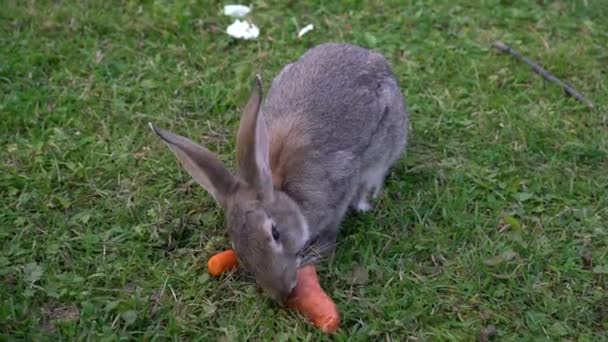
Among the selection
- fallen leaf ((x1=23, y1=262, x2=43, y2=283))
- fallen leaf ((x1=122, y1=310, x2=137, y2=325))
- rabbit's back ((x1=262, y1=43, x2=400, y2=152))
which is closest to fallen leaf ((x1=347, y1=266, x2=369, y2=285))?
rabbit's back ((x1=262, y1=43, x2=400, y2=152))

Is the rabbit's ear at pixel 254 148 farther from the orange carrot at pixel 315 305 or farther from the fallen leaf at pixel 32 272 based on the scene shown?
the fallen leaf at pixel 32 272

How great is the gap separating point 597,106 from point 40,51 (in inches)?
146

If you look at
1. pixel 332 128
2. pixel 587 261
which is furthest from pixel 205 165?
pixel 587 261

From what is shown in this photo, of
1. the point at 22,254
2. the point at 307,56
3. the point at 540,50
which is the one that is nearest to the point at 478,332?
the point at 307,56

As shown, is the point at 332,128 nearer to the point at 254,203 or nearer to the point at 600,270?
the point at 254,203

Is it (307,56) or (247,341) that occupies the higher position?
(307,56)

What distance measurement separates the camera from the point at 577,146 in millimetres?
4871

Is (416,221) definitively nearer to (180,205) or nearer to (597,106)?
(180,205)

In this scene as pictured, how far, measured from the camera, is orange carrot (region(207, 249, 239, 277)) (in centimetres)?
398

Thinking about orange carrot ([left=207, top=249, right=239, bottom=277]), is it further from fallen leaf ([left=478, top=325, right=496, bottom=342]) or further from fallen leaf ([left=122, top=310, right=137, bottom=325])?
fallen leaf ([left=478, top=325, right=496, bottom=342])

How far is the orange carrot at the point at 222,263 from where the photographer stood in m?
3.98

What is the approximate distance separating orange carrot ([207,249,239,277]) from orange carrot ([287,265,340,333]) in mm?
362

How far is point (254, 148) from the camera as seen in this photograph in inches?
141

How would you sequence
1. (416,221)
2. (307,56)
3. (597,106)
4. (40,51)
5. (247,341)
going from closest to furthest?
(247,341) < (416,221) < (307,56) < (597,106) < (40,51)
